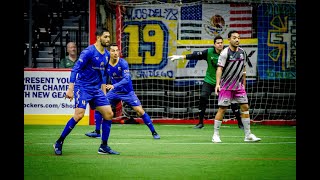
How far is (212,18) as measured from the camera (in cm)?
2056

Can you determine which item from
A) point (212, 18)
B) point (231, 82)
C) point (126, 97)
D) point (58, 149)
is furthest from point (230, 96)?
point (212, 18)

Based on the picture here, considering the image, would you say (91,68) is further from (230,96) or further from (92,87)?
(230,96)

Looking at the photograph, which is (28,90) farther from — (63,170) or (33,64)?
(63,170)

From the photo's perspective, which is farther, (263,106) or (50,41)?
(50,41)

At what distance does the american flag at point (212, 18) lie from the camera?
20516 millimetres

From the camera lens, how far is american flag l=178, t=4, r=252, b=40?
20.5 metres

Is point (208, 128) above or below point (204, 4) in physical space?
below

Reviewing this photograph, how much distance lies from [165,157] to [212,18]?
32.2ft

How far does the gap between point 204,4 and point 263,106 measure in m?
3.38

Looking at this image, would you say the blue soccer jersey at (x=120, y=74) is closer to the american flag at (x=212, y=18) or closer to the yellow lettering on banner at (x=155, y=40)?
the yellow lettering on banner at (x=155, y=40)

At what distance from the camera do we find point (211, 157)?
11367 mm
